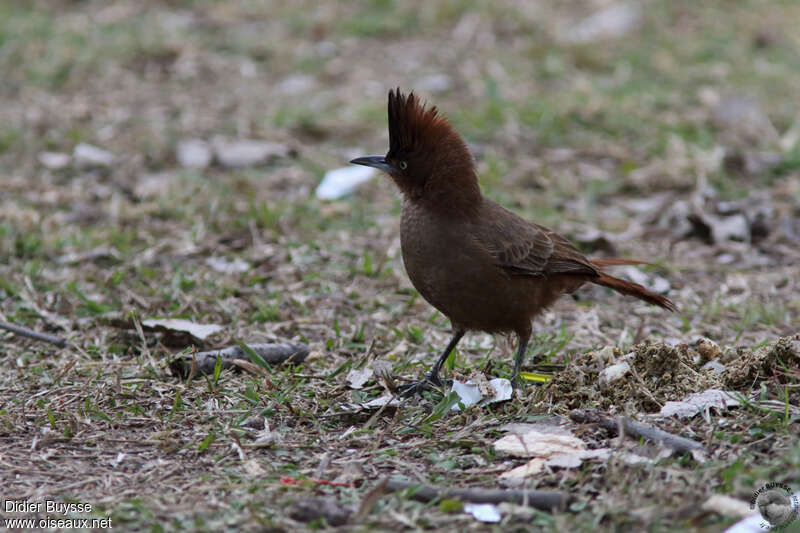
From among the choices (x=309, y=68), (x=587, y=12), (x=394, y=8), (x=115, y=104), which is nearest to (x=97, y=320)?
(x=115, y=104)

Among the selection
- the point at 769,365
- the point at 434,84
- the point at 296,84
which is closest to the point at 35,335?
the point at 769,365

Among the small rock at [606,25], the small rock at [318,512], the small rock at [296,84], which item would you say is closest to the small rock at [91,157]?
the small rock at [296,84]

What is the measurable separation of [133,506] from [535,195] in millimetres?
4667

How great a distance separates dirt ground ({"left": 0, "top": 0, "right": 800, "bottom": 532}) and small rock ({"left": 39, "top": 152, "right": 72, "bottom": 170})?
0.06 feet

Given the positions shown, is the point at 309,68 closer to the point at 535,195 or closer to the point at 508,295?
the point at 535,195

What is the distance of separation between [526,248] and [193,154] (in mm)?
3777

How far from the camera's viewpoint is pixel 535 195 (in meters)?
7.25

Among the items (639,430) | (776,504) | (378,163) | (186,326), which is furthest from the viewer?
(186,326)

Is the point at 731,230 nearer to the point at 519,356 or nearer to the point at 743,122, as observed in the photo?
the point at 743,122

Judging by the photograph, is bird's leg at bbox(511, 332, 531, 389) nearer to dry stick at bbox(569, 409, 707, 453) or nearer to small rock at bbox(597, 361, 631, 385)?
small rock at bbox(597, 361, 631, 385)

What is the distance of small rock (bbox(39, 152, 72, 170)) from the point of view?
745 cm

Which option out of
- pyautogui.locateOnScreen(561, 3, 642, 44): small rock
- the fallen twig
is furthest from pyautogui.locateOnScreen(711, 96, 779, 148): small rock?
the fallen twig

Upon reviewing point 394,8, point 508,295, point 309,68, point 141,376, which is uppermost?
point 394,8

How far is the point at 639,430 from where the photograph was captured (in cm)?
360
